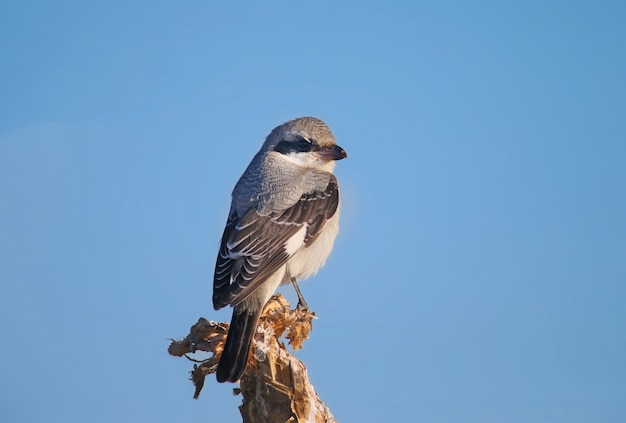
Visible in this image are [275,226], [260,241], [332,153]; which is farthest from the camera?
[332,153]

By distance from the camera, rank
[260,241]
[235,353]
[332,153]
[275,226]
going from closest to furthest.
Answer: [235,353]
[260,241]
[275,226]
[332,153]

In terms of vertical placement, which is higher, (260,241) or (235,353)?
(260,241)

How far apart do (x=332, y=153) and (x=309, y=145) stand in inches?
10.7

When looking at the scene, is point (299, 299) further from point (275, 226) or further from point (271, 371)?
point (271, 371)

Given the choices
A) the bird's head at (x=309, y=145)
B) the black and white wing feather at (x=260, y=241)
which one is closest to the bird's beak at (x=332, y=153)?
the bird's head at (x=309, y=145)

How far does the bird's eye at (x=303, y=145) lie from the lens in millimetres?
8414

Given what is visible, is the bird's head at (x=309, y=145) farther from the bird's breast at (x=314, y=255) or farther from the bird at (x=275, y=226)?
the bird's breast at (x=314, y=255)

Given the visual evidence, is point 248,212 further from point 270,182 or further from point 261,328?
point 261,328

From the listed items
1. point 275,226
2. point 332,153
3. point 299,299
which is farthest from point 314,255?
point 332,153

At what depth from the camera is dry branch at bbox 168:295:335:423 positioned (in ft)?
20.1

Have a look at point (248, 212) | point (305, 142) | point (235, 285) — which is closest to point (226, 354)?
point (235, 285)

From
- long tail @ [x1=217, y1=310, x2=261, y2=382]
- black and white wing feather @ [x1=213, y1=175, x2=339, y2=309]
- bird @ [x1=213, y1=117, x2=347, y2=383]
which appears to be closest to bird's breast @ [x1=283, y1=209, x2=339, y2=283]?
bird @ [x1=213, y1=117, x2=347, y2=383]

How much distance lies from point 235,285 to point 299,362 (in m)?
1.01

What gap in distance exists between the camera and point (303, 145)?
27.7 ft
